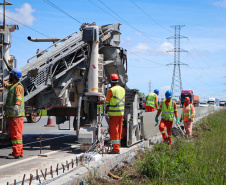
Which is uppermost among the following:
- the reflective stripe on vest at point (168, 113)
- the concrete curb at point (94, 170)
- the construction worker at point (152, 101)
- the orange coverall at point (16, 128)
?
the construction worker at point (152, 101)

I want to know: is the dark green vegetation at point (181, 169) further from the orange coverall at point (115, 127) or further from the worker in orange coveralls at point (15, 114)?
the worker in orange coveralls at point (15, 114)

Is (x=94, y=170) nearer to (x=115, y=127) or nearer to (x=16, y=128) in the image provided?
(x=115, y=127)

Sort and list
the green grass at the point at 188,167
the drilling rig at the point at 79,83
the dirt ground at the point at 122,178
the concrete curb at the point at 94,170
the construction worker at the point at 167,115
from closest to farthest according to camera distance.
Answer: the concrete curb at the point at 94,170, the green grass at the point at 188,167, the dirt ground at the point at 122,178, the drilling rig at the point at 79,83, the construction worker at the point at 167,115

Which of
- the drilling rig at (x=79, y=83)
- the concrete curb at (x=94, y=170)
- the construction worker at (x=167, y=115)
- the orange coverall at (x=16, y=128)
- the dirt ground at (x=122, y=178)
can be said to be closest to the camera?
the concrete curb at (x=94, y=170)

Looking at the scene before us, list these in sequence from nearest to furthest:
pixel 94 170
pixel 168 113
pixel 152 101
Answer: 1. pixel 94 170
2. pixel 168 113
3. pixel 152 101

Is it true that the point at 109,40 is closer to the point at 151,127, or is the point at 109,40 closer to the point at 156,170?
the point at 151,127

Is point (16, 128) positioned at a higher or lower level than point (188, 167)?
higher

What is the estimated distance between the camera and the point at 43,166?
775cm

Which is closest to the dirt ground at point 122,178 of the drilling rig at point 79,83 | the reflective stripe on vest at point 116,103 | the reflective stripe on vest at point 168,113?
the reflective stripe on vest at point 116,103

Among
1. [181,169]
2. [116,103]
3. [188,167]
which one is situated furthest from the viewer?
[116,103]

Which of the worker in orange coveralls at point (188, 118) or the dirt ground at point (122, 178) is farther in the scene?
the worker in orange coveralls at point (188, 118)

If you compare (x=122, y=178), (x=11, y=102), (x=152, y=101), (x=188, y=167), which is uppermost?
(x=152, y=101)

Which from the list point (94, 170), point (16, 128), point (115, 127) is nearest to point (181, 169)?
point (94, 170)

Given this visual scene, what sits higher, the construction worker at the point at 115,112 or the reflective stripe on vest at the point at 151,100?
the reflective stripe on vest at the point at 151,100
